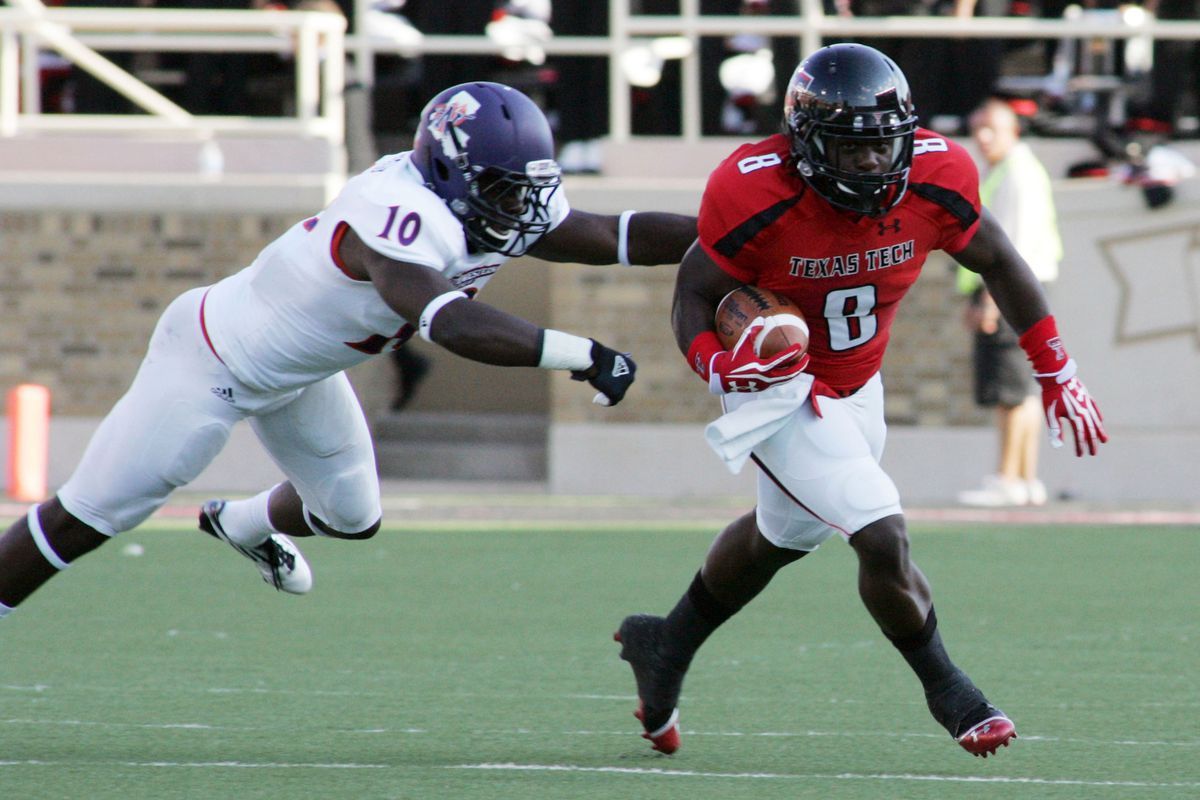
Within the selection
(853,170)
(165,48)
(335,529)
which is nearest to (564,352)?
(853,170)

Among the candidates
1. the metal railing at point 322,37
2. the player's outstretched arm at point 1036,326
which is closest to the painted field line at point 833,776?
the player's outstretched arm at point 1036,326

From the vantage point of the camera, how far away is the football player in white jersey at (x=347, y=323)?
4965mm

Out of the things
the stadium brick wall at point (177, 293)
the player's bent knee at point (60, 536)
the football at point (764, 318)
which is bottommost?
the stadium brick wall at point (177, 293)

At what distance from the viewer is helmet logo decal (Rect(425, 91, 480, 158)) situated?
5.10 m

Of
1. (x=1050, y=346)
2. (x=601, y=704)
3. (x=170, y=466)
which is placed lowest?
(x=601, y=704)

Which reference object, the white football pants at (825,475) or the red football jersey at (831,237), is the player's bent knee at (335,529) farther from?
the red football jersey at (831,237)

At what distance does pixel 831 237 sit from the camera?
4973mm

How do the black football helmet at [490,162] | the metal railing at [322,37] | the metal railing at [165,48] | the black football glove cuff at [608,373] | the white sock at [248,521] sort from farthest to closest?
the metal railing at [165,48]
the metal railing at [322,37]
the white sock at [248,521]
the black football helmet at [490,162]
the black football glove cuff at [608,373]

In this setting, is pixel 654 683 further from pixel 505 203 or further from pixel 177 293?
pixel 177 293

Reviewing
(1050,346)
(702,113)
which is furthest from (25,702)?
(702,113)

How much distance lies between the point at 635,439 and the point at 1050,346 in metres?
7.76

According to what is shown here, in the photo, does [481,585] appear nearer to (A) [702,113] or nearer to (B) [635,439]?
(B) [635,439]

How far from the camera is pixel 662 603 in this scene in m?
8.04

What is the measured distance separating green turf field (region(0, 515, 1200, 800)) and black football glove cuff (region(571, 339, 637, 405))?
978 millimetres
